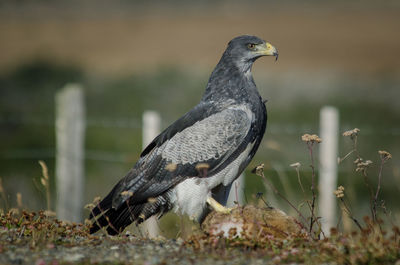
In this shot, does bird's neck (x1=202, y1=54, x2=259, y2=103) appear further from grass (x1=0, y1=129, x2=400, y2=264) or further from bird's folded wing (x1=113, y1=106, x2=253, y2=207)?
grass (x1=0, y1=129, x2=400, y2=264)

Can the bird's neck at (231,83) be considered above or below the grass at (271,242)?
above

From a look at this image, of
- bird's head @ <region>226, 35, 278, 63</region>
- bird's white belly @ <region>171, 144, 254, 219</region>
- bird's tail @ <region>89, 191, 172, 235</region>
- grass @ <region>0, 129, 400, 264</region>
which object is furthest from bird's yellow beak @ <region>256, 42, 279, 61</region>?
bird's tail @ <region>89, 191, 172, 235</region>

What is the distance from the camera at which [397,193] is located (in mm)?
13398

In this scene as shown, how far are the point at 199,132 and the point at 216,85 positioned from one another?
26.2 inches

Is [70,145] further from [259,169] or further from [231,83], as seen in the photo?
[259,169]

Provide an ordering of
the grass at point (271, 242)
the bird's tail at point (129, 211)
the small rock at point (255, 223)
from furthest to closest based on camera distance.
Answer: the bird's tail at point (129, 211)
the small rock at point (255, 223)
the grass at point (271, 242)

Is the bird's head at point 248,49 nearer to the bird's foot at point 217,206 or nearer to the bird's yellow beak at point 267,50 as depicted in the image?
the bird's yellow beak at point 267,50

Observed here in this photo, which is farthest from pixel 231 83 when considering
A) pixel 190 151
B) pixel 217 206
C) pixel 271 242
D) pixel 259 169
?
pixel 271 242

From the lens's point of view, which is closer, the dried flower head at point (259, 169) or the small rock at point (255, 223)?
the small rock at point (255, 223)

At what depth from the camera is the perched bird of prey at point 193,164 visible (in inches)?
236

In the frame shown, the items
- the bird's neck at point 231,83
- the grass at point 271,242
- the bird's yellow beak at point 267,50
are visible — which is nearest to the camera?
the grass at point 271,242

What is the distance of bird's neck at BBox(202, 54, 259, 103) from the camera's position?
6414 mm

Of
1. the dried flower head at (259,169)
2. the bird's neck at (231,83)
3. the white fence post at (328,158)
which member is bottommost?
the white fence post at (328,158)

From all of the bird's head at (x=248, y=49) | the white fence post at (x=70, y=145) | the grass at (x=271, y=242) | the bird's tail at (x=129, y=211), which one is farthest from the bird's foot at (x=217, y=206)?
the white fence post at (x=70, y=145)
